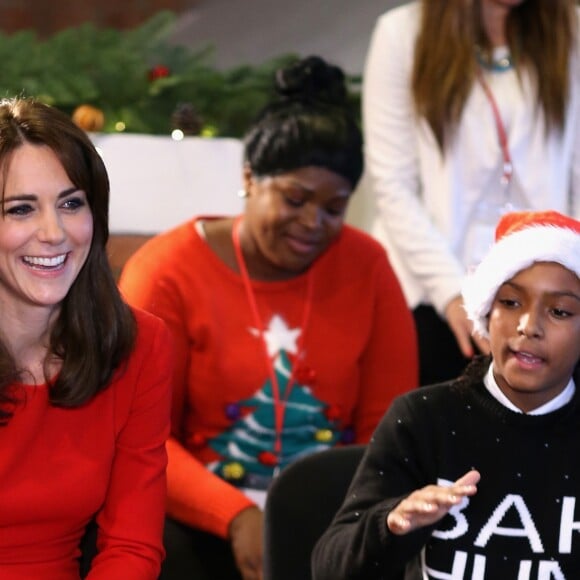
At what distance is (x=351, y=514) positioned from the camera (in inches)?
73.0

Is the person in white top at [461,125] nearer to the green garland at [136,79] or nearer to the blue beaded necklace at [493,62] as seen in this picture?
the blue beaded necklace at [493,62]

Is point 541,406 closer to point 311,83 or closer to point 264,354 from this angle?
point 264,354

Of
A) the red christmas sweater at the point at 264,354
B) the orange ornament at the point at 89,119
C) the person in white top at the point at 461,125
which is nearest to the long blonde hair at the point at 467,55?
the person in white top at the point at 461,125

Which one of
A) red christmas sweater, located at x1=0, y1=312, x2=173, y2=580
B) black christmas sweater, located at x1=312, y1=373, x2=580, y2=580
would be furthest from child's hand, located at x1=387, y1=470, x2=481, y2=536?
red christmas sweater, located at x1=0, y1=312, x2=173, y2=580

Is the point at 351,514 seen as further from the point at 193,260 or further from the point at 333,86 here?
the point at 333,86

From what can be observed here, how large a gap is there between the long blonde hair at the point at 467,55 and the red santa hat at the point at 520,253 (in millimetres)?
816

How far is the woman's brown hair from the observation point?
187cm

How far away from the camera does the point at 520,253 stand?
1889mm

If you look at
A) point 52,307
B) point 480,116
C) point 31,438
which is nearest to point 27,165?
point 52,307

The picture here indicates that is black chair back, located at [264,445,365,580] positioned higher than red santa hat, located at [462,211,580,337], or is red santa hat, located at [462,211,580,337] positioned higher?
red santa hat, located at [462,211,580,337]

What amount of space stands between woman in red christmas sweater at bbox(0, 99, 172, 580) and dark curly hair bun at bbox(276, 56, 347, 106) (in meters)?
0.76

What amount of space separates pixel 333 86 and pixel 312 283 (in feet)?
1.28

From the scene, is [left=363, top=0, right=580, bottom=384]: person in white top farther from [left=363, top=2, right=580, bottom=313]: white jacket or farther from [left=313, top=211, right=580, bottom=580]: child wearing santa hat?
[left=313, top=211, right=580, bottom=580]: child wearing santa hat

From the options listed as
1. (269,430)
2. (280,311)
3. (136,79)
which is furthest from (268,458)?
(136,79)
